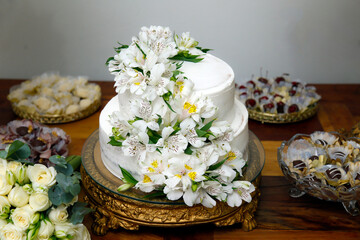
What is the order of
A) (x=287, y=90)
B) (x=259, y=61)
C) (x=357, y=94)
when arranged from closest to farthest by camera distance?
1. (x=287, y=90)
2. (x=357, y=94)
3. (x=259, y=61)

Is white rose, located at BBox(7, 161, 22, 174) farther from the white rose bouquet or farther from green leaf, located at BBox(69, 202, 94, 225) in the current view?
green leaf, located at BBox(69, 202, 94, 225)

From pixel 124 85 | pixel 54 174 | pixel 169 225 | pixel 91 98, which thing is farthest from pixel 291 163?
pixel 91 98

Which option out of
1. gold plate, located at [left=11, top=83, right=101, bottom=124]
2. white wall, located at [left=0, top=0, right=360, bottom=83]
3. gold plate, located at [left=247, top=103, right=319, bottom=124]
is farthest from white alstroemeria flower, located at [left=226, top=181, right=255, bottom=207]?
white wall, located at [left=0, top=0, right=360, bottom=83]

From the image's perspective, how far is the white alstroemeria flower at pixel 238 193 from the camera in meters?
0.94

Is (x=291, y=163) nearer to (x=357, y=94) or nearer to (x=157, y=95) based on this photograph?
(x=157, y=95)

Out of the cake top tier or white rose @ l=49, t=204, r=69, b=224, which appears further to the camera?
the cake top tier

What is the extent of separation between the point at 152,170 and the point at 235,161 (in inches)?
7.6

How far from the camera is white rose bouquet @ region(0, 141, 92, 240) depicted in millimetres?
835

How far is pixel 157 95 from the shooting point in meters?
0.90

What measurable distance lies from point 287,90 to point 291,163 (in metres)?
0.59

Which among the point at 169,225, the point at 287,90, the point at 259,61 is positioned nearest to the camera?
the point at 169,225

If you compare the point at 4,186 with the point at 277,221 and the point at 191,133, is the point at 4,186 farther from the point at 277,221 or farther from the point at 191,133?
the point at 277,221

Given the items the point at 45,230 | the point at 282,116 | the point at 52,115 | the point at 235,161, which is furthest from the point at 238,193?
the point at 52,115

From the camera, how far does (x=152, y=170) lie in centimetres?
90
